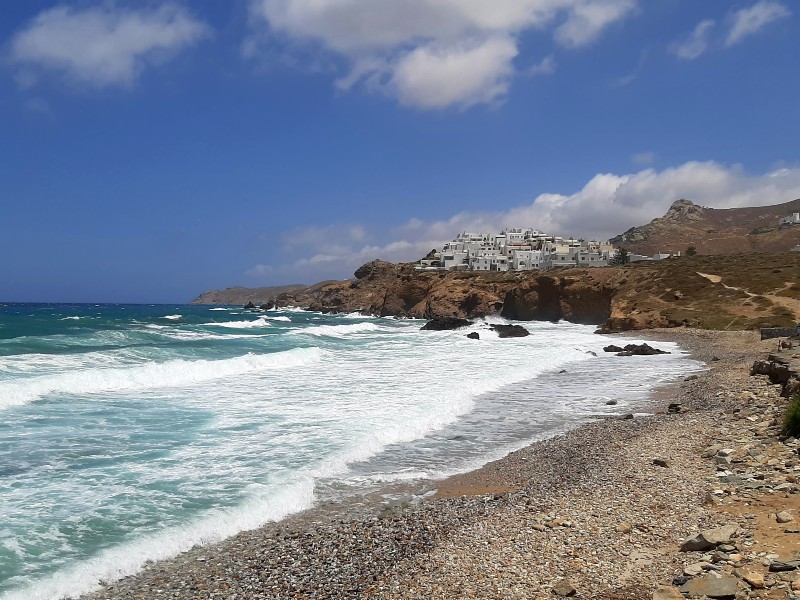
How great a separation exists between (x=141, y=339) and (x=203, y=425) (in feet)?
99.2

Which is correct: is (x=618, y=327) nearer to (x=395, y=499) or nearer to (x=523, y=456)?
(x=523, y=456)

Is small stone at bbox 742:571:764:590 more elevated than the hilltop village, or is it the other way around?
the hilltop village

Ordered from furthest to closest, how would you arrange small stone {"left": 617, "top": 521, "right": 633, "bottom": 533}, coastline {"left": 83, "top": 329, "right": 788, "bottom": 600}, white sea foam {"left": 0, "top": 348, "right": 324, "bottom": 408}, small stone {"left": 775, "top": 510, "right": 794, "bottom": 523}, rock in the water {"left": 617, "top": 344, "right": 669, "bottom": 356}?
rock in the water {"left": 617, "top": 344, "right": 669, "bottom": 356}, white sea foam {"left": 0, "top": 348, "right": 324, "bottom": 408}, small stone {"left": 617, "top": 521, "right": 633, "bottom": 533}, small stone {"left": 775, "top": 510, "right": 794, "bottom": 523}, coastline {"left": 83, "top": 329, "right": 788, "bottom": 600}

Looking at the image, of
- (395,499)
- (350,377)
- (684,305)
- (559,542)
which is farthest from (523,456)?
(684,305)

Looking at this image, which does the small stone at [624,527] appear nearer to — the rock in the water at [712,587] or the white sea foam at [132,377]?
the rock in the water at [712,587]

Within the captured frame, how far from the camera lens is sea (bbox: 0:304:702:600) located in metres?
7.40

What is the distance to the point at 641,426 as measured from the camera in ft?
40.6

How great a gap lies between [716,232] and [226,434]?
128735mm

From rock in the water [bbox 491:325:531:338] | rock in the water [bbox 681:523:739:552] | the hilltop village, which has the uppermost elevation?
the hilltop village

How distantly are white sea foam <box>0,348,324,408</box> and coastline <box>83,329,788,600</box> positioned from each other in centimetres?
1319

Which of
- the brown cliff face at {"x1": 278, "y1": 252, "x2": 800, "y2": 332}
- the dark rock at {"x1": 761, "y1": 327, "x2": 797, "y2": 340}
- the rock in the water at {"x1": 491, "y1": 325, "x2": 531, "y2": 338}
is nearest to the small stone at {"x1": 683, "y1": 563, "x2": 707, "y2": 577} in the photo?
the dark rock at {"x1": 761, "y1": 327, "x2": 797, "y2": 340}

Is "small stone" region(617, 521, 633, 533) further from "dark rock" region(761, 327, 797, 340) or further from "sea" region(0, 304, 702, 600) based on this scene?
"dark rock" region(761, 327, 797, 340)

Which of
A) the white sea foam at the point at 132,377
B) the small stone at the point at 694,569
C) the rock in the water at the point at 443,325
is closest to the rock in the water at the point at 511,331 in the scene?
the rock in the water at the point at 443,325

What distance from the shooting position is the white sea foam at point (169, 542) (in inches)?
236
